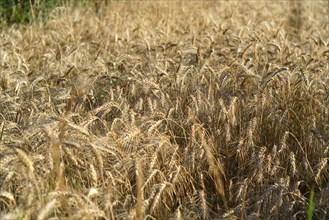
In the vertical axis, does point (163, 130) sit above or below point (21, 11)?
below

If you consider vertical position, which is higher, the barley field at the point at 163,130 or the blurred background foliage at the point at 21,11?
the blurred background foliage at the point at 21,11

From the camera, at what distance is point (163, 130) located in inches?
126

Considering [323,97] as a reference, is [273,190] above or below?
below

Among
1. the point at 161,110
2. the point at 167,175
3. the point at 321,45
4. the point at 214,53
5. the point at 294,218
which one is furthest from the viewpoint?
the point at 321,45

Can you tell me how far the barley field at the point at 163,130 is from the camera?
2.38 m

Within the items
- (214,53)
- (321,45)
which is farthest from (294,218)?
(321,45)

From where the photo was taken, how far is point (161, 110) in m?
3.31

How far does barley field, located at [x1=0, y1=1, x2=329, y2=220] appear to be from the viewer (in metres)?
2.38

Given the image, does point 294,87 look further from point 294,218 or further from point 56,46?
point 56,46

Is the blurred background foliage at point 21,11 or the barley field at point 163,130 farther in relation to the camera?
the blurred background foliage at point 21,11

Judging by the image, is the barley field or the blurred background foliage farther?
the blurred background foliage

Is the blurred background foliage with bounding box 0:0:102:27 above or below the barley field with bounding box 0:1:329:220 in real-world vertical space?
above

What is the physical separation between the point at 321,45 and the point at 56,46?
2309 mm

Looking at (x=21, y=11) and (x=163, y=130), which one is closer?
(x=163, y=130)
